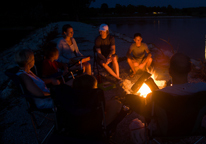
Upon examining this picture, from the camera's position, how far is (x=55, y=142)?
5.24 feet

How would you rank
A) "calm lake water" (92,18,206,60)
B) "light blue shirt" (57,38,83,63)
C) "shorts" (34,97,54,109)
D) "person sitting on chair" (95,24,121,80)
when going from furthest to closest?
"calm lake water" (92,18,206,60) → "person sitting on chair" (95,24,121,80) → "light blue shirt" (57,38,83,63) → "shorts" (34,97,54,109)

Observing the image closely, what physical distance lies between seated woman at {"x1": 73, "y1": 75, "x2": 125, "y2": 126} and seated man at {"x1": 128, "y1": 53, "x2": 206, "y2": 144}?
452 mm

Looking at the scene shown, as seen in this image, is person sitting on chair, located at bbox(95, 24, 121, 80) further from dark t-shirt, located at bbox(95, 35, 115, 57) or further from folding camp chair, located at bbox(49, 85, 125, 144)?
folding camp chair, located at bbox(49, 85, 125, 144)

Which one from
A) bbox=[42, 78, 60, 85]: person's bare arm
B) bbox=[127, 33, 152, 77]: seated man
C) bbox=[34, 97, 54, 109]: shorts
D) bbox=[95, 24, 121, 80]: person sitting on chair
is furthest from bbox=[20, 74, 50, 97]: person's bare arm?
bbox=[127, 33, 152, 77]: seated man

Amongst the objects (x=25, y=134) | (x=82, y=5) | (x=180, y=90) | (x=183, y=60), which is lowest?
(x=25, y=134)

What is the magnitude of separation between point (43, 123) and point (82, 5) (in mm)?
53556

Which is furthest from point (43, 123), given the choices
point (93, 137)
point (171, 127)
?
point (171, 127)

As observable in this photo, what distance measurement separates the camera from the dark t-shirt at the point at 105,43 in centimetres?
463

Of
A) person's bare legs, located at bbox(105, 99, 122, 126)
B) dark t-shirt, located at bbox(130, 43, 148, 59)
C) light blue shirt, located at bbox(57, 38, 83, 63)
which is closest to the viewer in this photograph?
person's bare legs, located at bbox(105, 99, 122, 126)

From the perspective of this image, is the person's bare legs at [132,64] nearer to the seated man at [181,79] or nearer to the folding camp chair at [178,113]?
the seated man at [181,79]

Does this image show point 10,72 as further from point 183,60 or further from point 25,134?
point 183,60

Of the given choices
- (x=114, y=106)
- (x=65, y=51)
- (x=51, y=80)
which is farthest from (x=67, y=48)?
(x=114, y=106)

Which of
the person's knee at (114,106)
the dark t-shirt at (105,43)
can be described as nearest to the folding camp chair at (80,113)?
the person's knee at (114,106)

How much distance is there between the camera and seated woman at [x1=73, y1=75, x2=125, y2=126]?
5.57ft
